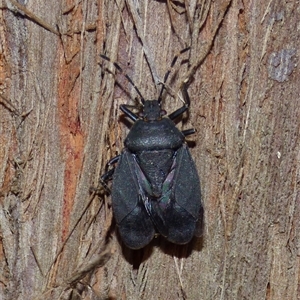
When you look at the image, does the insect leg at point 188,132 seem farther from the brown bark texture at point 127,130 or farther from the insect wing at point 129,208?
the insect wing at point 129,208

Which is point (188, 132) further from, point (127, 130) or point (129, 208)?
point (129, 208)

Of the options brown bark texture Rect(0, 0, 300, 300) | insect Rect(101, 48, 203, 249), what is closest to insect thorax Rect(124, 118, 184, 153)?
insect Rect(101, 48, 203, 249)

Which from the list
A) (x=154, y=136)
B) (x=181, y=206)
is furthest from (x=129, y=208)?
(x=154, y=136)

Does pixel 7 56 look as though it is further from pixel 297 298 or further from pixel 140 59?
pixel 297 298

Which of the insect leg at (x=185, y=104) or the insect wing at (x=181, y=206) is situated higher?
the insect leg at (x=185, y=104)

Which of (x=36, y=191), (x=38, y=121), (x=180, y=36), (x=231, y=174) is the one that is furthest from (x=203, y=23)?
(x=36, y=191)

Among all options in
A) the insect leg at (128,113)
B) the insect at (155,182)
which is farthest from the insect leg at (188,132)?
the insect leg at (128,113)
